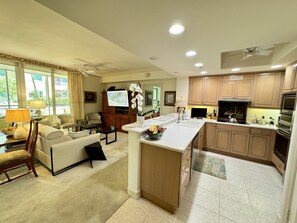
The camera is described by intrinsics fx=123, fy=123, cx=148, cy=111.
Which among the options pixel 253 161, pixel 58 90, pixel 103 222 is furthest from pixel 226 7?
pixel 58 90

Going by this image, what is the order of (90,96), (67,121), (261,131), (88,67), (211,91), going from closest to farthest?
→ 1. (261,131)
2. (211,91)
3. (88,67)
4. (67,121)
5. (90,96)

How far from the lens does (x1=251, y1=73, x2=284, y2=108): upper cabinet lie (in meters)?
3.04

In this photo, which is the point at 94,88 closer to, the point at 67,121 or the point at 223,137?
the point at 67,121

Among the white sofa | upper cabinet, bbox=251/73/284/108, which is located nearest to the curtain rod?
the white sofa

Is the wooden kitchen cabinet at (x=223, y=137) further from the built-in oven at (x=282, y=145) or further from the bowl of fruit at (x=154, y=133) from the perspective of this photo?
the bowl of fruit at (x=154, y=133)

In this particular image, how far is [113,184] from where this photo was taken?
2.20 metres

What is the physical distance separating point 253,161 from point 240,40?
3.10 m

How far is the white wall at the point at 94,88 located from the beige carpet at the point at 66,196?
12.6ft

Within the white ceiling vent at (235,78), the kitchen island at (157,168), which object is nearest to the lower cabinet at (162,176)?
the kitchen island at (157,168)

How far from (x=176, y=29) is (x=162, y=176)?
1.88m

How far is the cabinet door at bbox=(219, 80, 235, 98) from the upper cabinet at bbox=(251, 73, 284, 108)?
520 mm

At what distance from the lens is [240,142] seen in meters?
3.26

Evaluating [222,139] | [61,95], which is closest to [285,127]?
[222,139]

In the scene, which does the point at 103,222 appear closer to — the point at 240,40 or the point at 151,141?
the point at 151,141
